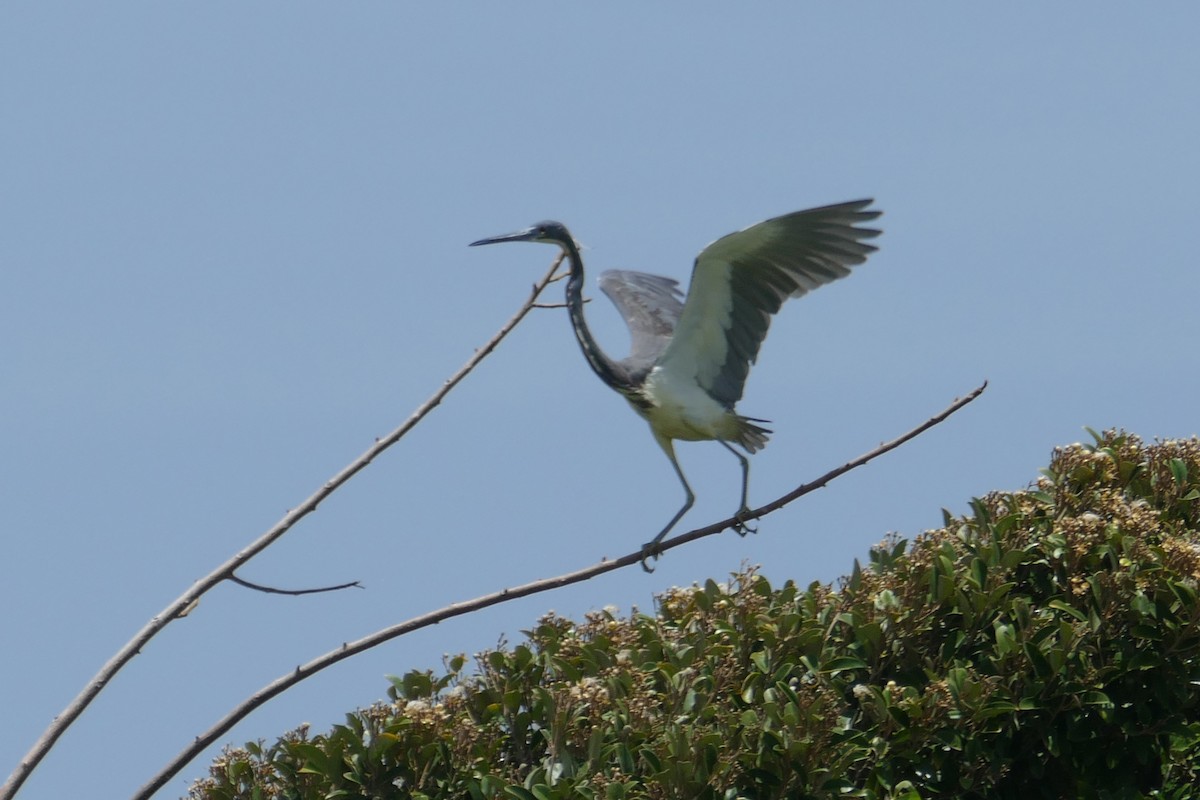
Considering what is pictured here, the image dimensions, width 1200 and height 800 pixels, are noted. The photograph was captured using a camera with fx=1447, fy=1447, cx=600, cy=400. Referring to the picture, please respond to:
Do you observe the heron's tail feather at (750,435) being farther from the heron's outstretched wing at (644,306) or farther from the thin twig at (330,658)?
the thin twig at (330,658)

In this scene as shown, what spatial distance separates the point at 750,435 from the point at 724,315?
0.57 metres

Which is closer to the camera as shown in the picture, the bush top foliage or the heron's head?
the bush top foliage

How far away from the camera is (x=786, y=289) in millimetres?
6562

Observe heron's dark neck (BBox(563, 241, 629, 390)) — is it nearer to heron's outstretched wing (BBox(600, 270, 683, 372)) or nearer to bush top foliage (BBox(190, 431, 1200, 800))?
heron's outstretched wing (BBox(600, 270, 683, 372))

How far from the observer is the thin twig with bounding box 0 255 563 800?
445cm

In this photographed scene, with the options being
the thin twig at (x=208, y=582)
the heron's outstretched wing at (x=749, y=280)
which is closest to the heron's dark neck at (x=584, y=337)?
the heron's outstretched wing at (x=749, y=280)

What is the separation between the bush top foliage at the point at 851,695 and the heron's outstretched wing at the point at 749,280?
167cm

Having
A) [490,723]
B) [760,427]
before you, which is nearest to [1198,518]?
[760,427]

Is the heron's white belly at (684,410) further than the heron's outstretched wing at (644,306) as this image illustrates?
No


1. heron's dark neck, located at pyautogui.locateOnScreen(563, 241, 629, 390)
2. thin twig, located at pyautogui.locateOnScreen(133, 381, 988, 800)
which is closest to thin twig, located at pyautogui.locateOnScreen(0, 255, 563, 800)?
thin twig, located at pyautogui.locateOnScreen(133, 381, 988, 800)

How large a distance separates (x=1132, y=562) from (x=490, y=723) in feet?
7.26

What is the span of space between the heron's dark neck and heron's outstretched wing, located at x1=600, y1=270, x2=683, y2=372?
24 centimetres

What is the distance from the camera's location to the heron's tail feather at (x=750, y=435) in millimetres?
6602

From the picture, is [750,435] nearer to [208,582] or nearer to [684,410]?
[684,410]
